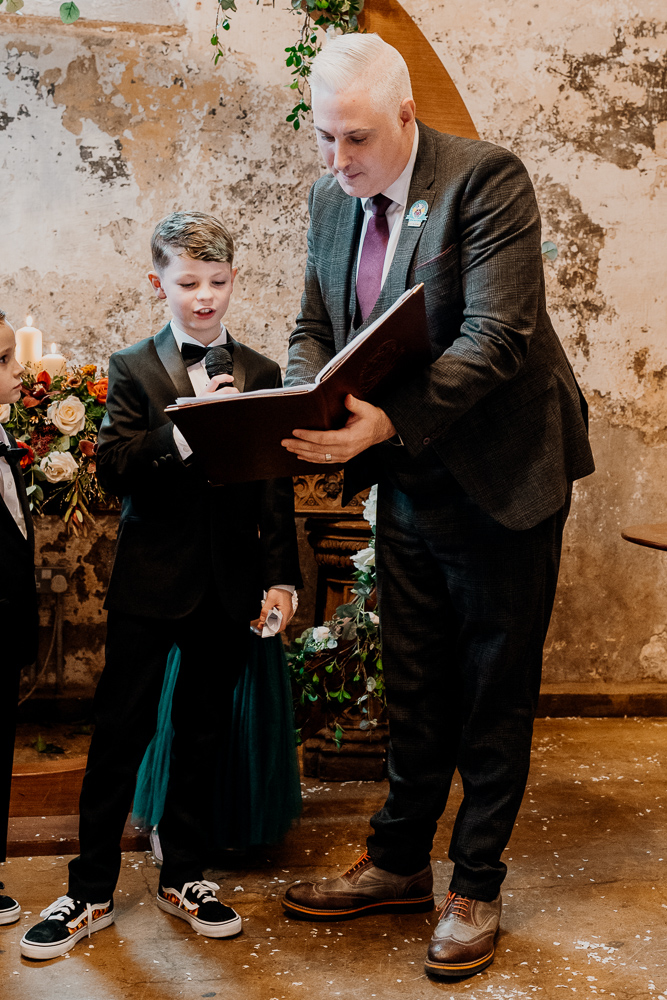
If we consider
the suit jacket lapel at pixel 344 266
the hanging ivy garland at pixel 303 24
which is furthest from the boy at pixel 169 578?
the hanging ivy garland at pixel 303 24

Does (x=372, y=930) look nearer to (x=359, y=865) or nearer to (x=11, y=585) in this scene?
(x=359, y=865)

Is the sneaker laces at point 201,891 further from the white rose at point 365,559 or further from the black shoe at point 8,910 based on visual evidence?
the white rose at point 365,559

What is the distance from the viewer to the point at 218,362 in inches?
81.1

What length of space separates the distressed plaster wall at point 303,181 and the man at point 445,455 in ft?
5.12

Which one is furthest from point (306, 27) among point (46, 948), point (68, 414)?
point (46, 948)

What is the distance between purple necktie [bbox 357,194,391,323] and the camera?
205 centimetres

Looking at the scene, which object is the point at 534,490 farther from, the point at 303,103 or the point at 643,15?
the point at 643,15

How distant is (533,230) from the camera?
1917 millimetres

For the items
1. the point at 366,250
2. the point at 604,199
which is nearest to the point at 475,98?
the point at 604,199

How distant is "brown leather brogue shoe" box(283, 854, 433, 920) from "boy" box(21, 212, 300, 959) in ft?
0.56

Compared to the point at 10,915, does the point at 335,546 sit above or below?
above

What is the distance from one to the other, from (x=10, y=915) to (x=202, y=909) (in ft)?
1.45

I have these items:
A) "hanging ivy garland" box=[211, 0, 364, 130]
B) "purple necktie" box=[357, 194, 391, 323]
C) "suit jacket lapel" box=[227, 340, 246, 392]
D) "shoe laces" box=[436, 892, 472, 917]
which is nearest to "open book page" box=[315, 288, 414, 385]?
"purple necktie" box=[357, 194, 391, 323]

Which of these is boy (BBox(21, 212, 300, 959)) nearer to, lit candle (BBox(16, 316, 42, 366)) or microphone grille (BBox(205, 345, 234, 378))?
microphone grille (BBox(205, 345, 234, 378))
